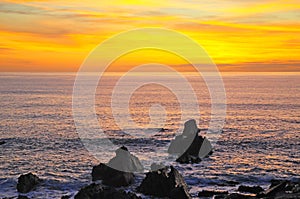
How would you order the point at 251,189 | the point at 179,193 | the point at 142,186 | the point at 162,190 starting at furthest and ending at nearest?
the point at 142,186
the point at 251,189
the point at 162,190
the point at 179,193

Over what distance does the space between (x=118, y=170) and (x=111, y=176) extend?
1277 millimetres

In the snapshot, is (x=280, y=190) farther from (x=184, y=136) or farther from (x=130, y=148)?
(x=130, y=148)

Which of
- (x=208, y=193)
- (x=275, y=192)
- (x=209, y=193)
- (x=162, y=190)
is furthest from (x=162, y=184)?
(x=275, y=192)

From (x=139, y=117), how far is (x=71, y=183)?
74.6 m

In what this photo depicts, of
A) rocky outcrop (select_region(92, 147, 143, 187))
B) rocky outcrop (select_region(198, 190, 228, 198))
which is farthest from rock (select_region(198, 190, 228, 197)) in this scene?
rocky outcrop (select_region(92, 147, 143, 187))

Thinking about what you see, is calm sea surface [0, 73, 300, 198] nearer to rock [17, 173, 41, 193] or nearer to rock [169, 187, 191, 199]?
rock [17, 173, 41, 193]

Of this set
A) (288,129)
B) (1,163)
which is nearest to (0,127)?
(1,163)

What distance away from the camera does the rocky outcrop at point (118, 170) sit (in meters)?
52.7

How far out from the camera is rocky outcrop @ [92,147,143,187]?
52.7m

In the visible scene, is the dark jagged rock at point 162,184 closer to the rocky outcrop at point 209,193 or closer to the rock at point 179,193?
the rock at point 179,193

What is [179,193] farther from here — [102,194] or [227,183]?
[227,183]

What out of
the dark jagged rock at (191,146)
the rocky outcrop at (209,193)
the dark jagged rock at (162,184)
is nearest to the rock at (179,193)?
the dark jagged rock at (162,184)

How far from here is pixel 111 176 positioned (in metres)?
54.0

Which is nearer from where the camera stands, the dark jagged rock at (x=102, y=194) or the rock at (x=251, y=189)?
the dark jagged rock at (x=102, y=194)
